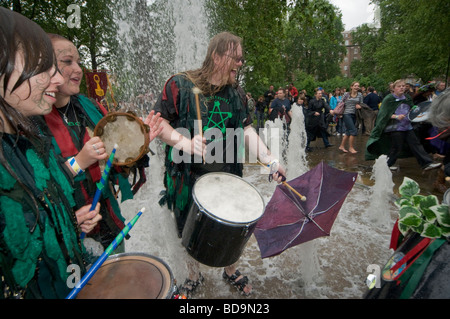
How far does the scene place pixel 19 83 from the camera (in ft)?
3.06

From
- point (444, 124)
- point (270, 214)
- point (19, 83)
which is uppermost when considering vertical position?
point (19, 83)

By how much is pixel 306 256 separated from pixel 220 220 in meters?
1.50

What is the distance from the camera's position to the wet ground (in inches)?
96.3

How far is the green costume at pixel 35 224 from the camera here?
2.99 ft

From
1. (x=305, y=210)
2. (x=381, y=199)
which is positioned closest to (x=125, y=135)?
(x=305, y=210)

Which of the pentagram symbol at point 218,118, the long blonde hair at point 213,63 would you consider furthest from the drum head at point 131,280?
the long blonde hair at point 213,63

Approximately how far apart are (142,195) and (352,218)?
3389 mm

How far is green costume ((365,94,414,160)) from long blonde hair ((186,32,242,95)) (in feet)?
15.3

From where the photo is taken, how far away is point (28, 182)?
3.25 ft

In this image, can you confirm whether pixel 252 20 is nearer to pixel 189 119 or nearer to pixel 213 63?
pixel 213 63

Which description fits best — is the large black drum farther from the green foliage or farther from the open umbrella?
the green foliage

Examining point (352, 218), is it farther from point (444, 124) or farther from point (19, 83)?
point (19, 83)

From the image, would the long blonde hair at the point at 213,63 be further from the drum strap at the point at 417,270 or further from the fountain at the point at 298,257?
the drum strap at the point at 417,270

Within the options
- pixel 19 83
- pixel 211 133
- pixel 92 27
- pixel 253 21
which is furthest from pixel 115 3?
pixel 19 83
